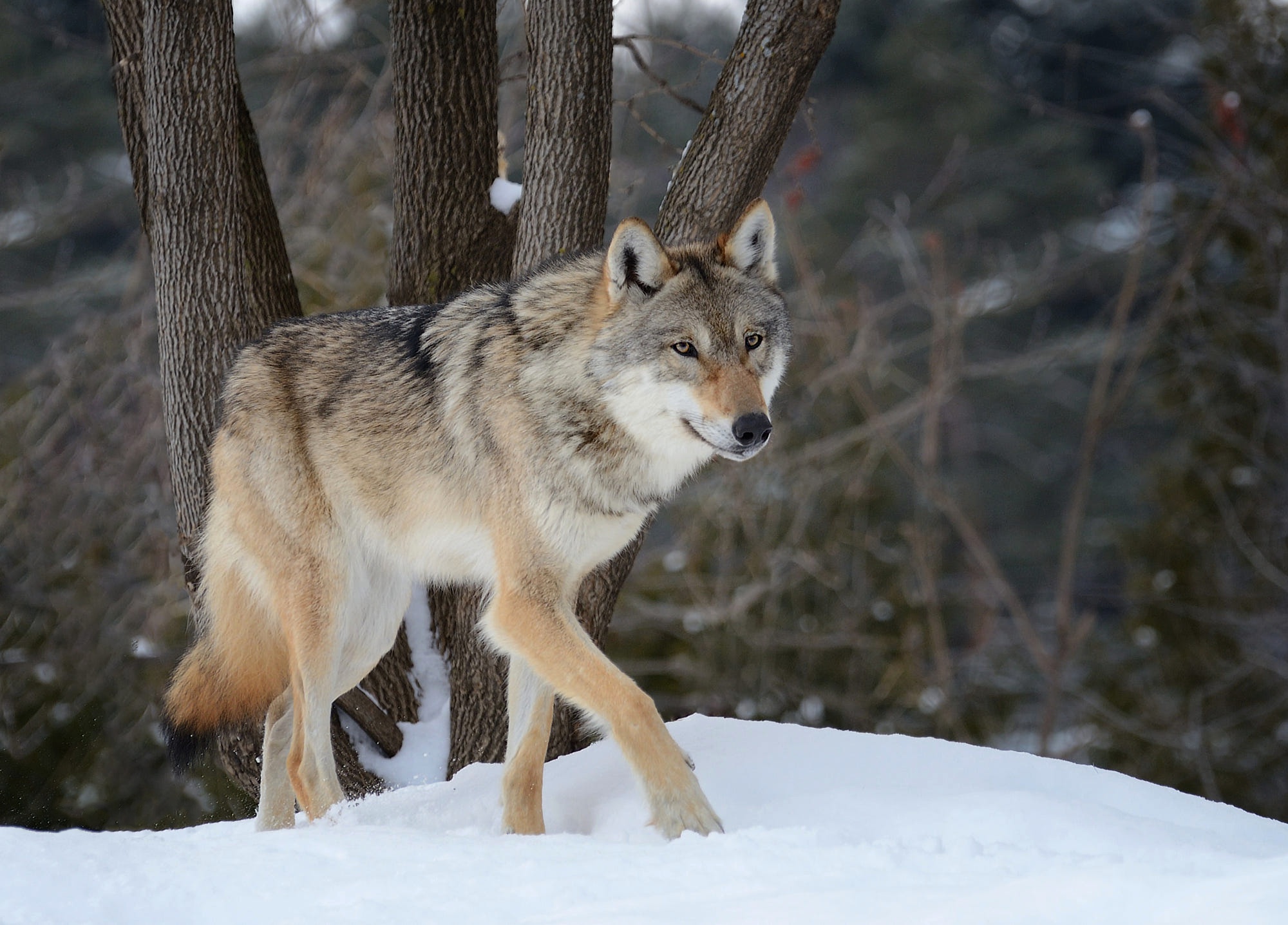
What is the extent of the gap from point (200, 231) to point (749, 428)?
2.43 meters

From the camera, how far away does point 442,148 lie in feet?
16.0

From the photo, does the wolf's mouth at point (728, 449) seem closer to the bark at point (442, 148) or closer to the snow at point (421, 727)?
the bark at point (442, 148)

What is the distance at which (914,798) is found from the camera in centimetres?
337

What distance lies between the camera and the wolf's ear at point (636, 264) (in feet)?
11.8

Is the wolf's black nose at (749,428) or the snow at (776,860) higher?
the wolf's black nose at (749,428)

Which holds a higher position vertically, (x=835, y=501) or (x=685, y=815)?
(x=685, y=815)

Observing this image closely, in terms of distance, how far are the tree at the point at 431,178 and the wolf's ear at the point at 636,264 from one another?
88 cm

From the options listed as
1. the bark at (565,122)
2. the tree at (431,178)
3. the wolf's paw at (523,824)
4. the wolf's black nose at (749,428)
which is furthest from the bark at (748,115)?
the wolf's paw at (523,824)

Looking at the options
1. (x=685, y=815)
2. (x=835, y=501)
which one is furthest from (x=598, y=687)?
(x=835, y=501)

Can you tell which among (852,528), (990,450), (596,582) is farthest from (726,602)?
(990,450)

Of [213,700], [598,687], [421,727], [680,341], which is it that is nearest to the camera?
[598,687]

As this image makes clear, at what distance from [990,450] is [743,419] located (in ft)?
49.4

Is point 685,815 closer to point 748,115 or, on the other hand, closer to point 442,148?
point 748,115

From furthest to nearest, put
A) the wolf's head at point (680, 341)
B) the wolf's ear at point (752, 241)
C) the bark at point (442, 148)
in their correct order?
the bark at point (442, 148)
the wolf's ear at point (752, 241)
the wolf's head at point (680, 341)
